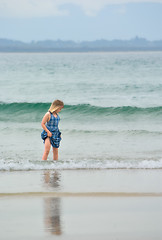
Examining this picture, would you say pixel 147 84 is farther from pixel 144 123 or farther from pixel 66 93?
pixel 144 123

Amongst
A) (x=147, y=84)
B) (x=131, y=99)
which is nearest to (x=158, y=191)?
(x=131, y=99)

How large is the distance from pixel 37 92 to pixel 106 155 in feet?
62.9

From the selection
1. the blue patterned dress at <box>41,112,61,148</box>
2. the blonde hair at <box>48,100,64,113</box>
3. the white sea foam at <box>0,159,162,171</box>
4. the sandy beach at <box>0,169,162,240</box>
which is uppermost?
the blonde hair at <box>48,100,64,113</box>

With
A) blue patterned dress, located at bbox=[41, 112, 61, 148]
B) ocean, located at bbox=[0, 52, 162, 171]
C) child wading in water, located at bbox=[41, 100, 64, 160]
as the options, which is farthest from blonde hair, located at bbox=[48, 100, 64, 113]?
ocean, located at bbox=[0, 52, 162, 171]

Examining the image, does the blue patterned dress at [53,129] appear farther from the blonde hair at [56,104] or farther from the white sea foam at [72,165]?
the white sea foam at [72,165]

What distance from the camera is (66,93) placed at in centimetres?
2900

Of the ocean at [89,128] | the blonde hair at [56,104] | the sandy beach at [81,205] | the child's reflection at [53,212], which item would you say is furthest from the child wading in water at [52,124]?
the child's reflection at [53,212]

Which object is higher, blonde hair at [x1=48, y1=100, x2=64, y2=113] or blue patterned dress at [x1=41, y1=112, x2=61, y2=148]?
blonde hair at [x1=48, y1=100, x2=64, y2=113]

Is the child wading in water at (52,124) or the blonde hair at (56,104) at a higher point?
the blonde hair at (56,104)

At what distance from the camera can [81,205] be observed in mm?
5418

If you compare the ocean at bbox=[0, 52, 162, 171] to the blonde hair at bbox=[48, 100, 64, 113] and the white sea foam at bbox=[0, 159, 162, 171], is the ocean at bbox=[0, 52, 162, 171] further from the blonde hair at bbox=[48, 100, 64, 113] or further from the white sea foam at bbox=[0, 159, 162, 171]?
the blonde hair at bbox=[48, 100, 64, 113]

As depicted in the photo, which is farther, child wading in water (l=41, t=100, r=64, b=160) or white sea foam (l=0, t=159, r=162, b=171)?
child wading in water (l=41, t=100, r=64, b=160)

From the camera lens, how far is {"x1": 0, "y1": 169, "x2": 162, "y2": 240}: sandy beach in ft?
14.8

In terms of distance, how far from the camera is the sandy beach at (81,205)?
4504 mm
